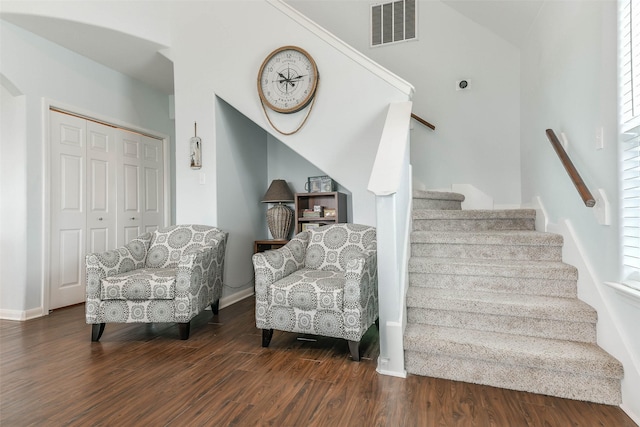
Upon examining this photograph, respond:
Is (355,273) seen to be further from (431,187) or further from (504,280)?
(431,187)

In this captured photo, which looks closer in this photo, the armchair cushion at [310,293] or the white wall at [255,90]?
the armchair cushion at [310,293]

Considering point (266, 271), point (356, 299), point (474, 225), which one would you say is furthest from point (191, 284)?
point (474, 225)

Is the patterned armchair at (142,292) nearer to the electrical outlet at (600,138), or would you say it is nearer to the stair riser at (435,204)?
the stair riser at (435,204)

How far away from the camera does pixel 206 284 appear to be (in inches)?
111

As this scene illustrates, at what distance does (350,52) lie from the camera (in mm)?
2943

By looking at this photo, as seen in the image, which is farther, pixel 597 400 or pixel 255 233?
pixel 255 233

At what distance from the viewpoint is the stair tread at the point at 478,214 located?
286 centimetres

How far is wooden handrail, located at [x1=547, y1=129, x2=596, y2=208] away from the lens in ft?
5.96

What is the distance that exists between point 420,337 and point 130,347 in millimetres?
1970

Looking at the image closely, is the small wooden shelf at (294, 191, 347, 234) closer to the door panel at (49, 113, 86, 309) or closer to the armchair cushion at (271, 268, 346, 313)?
the armchair cushion at (271, 268, 346, 313)

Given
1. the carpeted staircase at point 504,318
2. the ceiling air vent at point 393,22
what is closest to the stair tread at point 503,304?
the carpeted staircase at point 504,318

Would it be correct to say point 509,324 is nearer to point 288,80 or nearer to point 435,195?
point 435,195

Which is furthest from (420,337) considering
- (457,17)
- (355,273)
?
(457,17)

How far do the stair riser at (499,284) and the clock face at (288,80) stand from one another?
5.92ft
